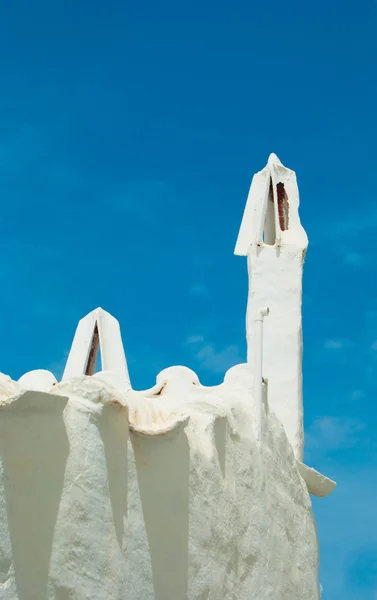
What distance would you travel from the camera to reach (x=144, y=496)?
8.62 meters

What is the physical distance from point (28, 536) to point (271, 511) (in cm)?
418

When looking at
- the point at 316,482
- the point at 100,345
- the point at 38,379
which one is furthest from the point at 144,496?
the point at 100,345

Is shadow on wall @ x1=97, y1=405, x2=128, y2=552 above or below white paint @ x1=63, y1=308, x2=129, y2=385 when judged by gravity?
below

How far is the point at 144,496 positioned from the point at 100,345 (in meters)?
4.77

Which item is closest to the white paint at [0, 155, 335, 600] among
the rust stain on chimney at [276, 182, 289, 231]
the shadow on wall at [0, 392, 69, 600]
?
the shadow on wall at [0, 392, 69, 600]

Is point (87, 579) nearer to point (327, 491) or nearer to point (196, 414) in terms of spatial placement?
point (196, 414)

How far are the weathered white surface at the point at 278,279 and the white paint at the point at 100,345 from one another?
2019mm

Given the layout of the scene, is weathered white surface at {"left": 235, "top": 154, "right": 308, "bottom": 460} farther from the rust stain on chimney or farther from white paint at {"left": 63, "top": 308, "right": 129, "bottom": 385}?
Answer: white paint at {"left": 63, "top": 308, "right": 129, "bottom": 385}

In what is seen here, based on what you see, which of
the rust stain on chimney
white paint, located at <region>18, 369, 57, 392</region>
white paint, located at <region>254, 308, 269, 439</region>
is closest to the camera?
white paint, located at <region>254, 308, 269, 439</region>

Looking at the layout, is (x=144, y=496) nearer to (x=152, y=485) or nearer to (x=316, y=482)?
(x=152, y=485)

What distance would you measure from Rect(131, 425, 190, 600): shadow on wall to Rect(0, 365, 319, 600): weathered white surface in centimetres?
1

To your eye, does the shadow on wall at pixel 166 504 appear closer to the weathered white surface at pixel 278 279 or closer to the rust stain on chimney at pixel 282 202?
the weathered white surface at pixel 278 279

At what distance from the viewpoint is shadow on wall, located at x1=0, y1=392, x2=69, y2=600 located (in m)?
7.40

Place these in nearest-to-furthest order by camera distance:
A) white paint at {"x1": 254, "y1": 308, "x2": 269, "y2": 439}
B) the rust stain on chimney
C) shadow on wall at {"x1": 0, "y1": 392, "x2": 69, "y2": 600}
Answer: shadow on wall at {"x1": 0, "y1": 392, "x2": 69, "y2": 600}
white paint at {"x1": 254, "y1": 308, "x2": 269, "y2": 439}
the rust stain on chimney
